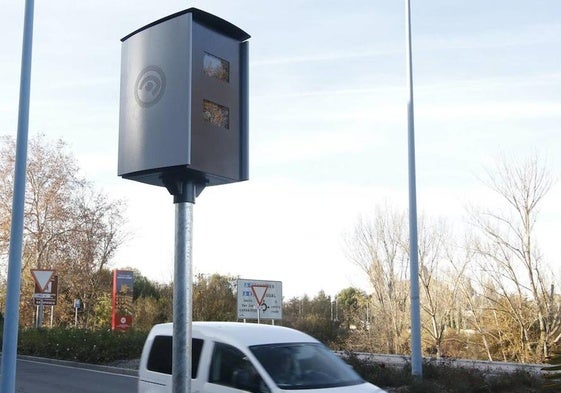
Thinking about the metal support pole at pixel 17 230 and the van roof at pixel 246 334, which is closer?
the van roof at pixel 246 334

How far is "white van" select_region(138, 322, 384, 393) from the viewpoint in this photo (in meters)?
6.87

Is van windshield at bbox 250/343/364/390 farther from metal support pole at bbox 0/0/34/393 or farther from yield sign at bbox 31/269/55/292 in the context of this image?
yield sign at bbox 31/269/55/292

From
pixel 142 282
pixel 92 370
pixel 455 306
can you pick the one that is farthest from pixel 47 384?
pixel 142 282

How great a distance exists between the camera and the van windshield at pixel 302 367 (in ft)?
22.5

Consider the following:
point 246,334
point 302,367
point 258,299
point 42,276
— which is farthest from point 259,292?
point 302,367

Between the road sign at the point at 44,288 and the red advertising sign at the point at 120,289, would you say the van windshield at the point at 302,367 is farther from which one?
the red advertising sign at the point at 120,289

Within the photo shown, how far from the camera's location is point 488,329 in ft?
84.4

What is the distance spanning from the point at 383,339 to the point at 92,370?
582 inches

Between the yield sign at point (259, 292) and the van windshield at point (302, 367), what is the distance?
1451 cm

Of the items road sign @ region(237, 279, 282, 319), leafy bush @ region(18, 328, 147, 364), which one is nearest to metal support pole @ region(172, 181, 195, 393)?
road sign @ region(237, 279, 282, 319)

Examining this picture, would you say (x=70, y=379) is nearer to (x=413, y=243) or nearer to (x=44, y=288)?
(x=44, y=288)

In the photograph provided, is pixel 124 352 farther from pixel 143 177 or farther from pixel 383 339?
pixel 143 177

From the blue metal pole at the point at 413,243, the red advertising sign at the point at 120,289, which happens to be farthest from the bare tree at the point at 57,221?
the blue metal pole at the point at 413,243

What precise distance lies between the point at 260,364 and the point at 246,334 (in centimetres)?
56
